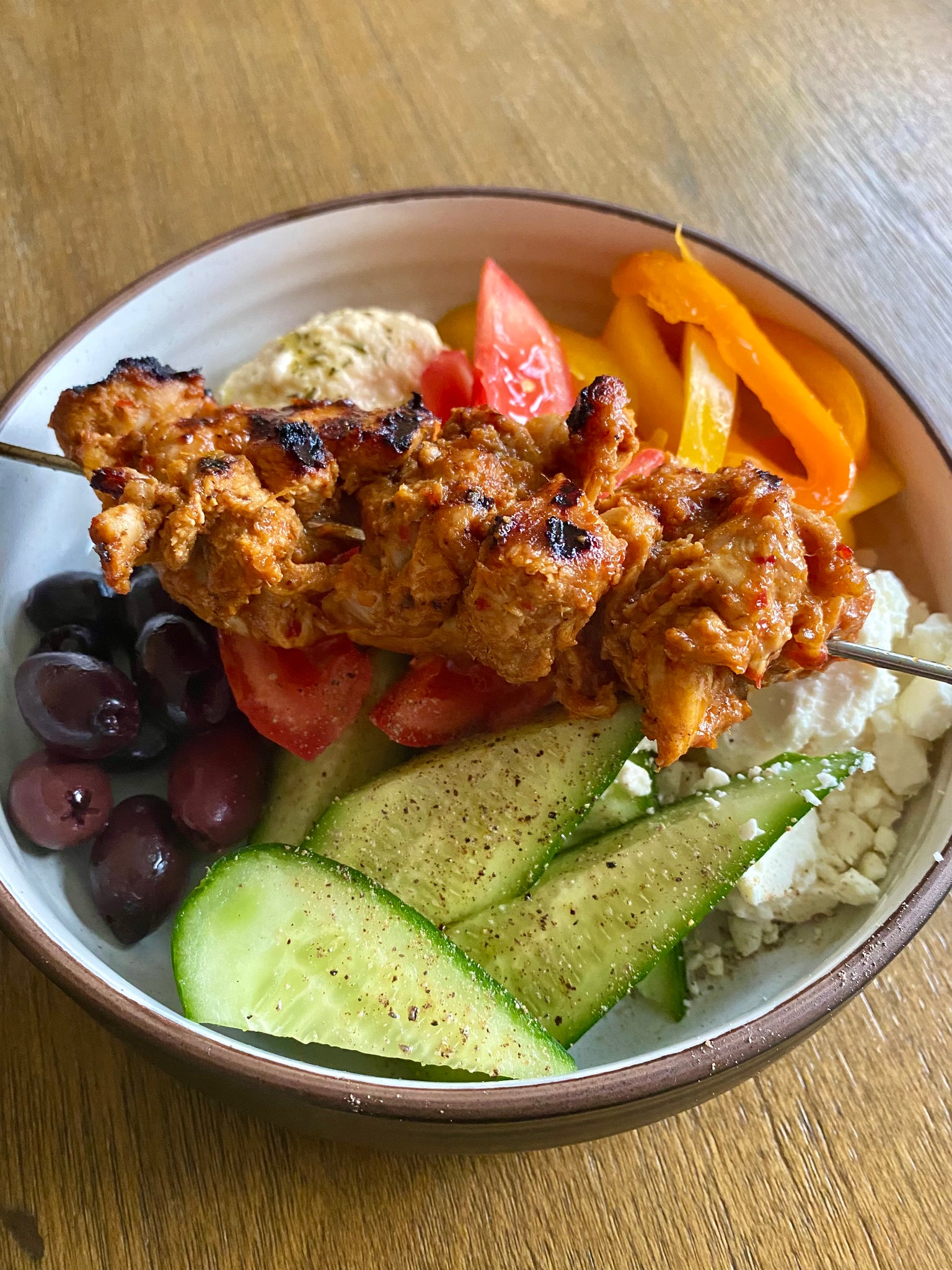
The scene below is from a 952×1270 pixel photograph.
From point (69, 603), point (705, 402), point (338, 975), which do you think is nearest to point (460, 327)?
point (705, 402)

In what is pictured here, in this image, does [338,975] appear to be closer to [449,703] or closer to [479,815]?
[479,815]

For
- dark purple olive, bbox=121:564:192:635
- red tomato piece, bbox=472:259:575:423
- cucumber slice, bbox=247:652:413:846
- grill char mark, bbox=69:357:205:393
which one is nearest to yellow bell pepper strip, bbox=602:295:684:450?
red tomato piece, bbox=472:259:575:423

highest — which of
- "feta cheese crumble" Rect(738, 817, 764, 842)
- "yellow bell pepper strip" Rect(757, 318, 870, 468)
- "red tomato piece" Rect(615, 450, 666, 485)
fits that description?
"yellow bell pepper strip" Rect(757, 318, 870, 468)

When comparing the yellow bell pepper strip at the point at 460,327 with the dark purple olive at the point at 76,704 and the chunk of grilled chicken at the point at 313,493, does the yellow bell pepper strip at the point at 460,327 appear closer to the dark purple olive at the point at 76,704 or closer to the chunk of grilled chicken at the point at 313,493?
the chunk of grilled chicken at the point at 313,493

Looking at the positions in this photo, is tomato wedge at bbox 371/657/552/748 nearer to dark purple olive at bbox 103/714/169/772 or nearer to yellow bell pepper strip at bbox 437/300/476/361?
dark purple olive at bbox 103/714/169/772

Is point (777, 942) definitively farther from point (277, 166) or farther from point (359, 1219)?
point (277, 166)

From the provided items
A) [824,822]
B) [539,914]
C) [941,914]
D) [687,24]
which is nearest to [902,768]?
[824,822]
